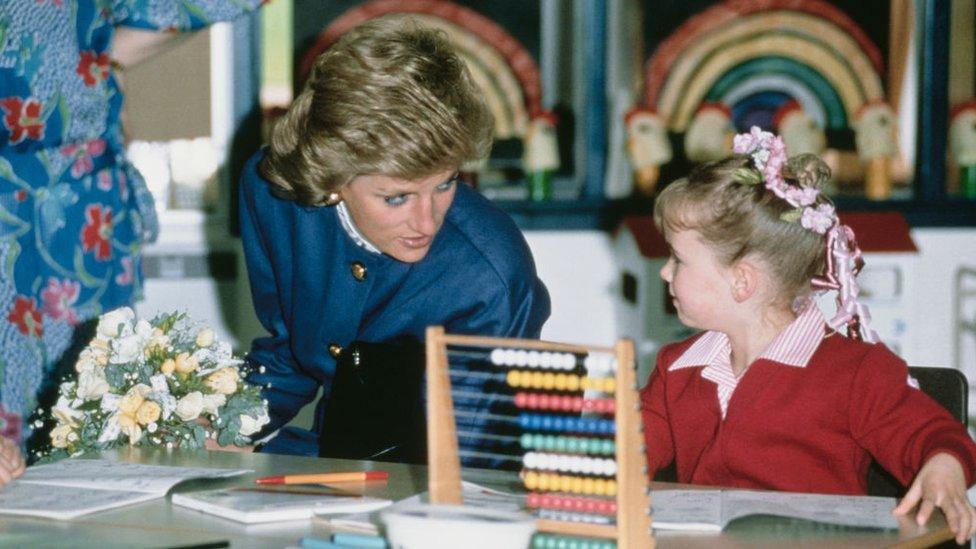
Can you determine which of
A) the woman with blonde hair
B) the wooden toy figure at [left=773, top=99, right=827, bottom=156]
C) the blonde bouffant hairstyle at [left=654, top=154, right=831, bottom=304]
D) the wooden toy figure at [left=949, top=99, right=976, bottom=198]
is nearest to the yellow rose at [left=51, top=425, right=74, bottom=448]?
the woman with blonde hair

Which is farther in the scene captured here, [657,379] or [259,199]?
[259,199]

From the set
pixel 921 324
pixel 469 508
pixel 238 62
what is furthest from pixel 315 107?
pixel 921 324

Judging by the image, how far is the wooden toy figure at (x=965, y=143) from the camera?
4.80m

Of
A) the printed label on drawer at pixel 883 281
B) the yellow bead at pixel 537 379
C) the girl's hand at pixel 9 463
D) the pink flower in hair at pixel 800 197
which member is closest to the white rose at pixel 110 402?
the girl's hand at pixel 9 463

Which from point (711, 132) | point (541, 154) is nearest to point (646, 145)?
point (711, 132)

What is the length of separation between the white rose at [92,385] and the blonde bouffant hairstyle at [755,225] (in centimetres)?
98

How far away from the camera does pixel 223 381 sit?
7.23ft

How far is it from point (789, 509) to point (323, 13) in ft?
11.9

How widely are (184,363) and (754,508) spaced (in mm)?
925

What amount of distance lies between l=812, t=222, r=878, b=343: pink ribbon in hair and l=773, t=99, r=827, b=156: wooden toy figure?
249 centimetres

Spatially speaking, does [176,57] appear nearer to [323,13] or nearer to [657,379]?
[323,13]

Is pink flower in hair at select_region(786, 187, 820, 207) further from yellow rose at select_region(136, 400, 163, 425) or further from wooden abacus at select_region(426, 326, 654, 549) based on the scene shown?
yellow rose at select_region(136, 400, 163, 425)

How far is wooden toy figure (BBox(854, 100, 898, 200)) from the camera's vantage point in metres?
4.83

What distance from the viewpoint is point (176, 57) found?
16.3 ft
